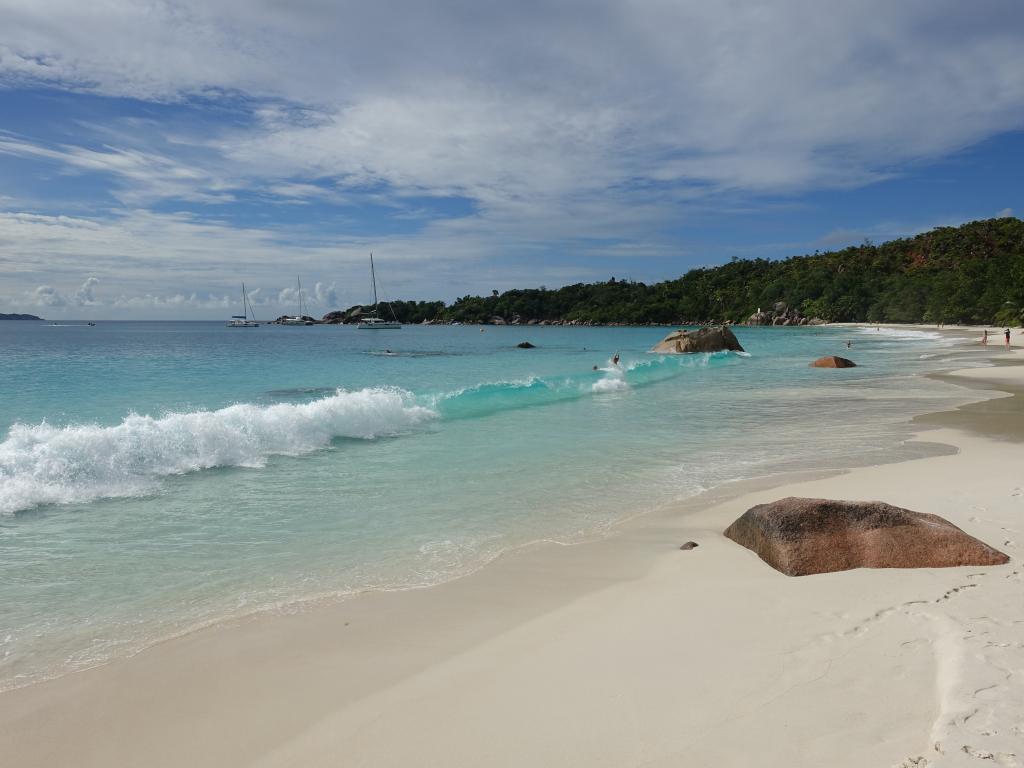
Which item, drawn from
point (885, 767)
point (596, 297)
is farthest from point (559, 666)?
point (596, 297)

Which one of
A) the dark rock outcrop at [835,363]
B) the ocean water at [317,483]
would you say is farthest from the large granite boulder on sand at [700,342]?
the ocean water at [317,483]

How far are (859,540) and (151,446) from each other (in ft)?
38.3

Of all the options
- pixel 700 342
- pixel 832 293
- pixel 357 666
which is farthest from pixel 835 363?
pixel 832 293

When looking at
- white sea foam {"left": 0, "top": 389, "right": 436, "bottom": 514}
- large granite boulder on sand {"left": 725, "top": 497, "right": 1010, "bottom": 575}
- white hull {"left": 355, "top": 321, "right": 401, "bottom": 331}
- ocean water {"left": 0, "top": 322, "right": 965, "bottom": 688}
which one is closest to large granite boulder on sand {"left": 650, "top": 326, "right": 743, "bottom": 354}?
ocean water {"left": 0, "top": 322, "right": 965, "bottom": 688}

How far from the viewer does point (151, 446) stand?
12.0 metres

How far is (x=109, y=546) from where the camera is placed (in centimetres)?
733

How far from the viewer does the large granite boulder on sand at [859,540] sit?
577 cm

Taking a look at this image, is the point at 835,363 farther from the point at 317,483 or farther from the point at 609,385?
the point at 317,483

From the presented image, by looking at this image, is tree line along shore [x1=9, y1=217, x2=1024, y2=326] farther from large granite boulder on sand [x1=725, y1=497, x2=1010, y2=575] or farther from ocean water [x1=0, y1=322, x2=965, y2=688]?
large granite boulder on sand [x1=725, y1=497, x2=1010, y2=575]

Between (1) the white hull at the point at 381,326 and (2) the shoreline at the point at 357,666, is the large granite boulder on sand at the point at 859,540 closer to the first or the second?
(2) the shoreline at the point at 357,666

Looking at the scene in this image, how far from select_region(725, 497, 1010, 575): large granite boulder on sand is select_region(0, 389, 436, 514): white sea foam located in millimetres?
9293

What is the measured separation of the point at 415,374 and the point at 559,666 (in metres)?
32.7

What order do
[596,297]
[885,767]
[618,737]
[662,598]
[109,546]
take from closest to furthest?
[885,767] < [618,737] < [662,598] < [109,546] < [596,297]

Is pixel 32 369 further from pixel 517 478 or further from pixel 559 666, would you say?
pixel 559 666
